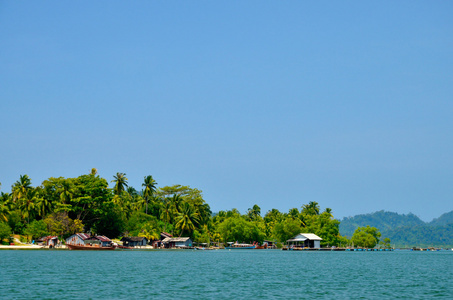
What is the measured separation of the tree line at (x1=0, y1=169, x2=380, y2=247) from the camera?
389 feet

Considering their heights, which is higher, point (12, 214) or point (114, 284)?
point (12, 214)

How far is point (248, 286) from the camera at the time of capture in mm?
40438

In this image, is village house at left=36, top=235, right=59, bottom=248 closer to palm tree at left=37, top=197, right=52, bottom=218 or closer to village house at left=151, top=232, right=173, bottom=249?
palm tree at left=37, top=197, right=52, bottom=218

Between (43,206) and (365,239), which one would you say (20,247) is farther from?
(365,239)

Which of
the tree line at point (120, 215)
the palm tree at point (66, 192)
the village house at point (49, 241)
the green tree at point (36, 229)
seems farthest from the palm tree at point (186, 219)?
the green tree at point (36, 229)

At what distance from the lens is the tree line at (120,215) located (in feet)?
389

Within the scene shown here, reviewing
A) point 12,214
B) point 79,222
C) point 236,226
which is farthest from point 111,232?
point 236,226

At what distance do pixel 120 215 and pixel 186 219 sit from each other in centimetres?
2230

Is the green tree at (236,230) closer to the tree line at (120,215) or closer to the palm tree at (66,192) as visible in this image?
the tree line at (120,215)

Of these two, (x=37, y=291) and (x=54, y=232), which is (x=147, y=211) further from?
(x=37, y=291)

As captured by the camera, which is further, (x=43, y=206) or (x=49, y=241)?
(x=43, y=206)

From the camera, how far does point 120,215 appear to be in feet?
445

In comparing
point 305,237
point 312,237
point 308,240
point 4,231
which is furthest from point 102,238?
point 308,240

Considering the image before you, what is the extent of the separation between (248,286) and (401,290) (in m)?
12.6
